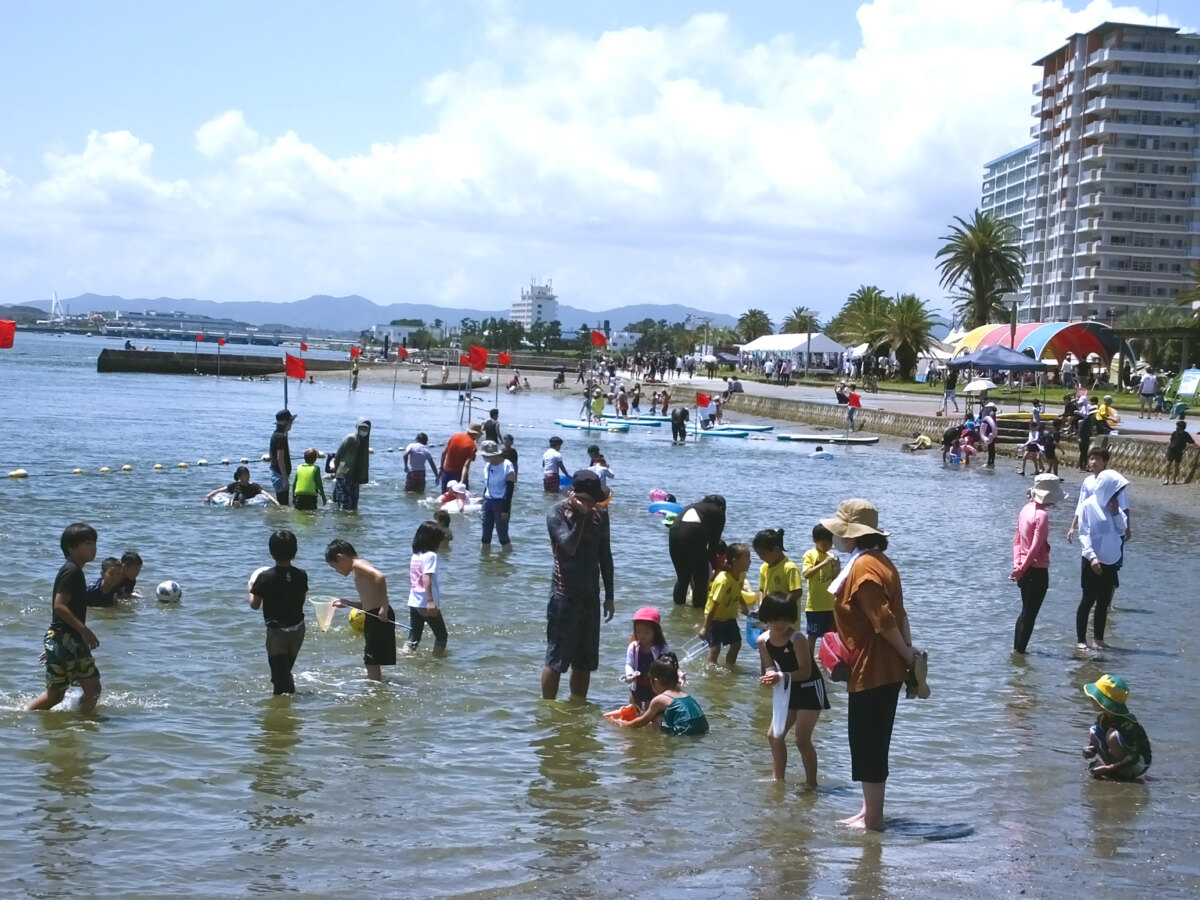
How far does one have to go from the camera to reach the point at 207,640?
12602 millimetres

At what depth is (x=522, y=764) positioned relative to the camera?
8914 millimetres

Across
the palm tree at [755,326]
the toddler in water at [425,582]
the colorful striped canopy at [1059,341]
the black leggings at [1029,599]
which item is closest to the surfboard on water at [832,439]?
the colorful striped canopy at [1059,341]

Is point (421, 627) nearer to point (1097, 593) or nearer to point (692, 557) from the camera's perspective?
point (692, 557)

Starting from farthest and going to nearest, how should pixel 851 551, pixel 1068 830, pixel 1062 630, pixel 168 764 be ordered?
1. pixel 1062 630
2. pixel 168 764
3. pixel 1068 830
4. pixel 851 551

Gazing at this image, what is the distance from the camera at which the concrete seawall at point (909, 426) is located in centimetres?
3334

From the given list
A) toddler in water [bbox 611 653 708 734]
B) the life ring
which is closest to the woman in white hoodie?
toddler in water [bbox 611 653 708 734]

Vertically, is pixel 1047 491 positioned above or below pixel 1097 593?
above

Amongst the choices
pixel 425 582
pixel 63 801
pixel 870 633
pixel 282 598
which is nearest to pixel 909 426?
pixel 425 582

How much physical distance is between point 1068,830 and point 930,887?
1.54 meters

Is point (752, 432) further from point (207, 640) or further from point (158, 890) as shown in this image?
point (158, 890)

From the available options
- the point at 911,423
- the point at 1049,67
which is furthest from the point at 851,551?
the point at 1049,67

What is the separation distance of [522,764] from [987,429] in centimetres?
3389

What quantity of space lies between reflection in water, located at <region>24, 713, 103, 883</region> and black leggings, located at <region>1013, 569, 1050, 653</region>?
8.19m

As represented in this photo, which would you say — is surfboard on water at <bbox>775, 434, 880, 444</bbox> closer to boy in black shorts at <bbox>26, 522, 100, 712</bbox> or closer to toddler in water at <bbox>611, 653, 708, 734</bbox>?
toddler in water at <bbox>611, 653, 708, 734</bbox>
